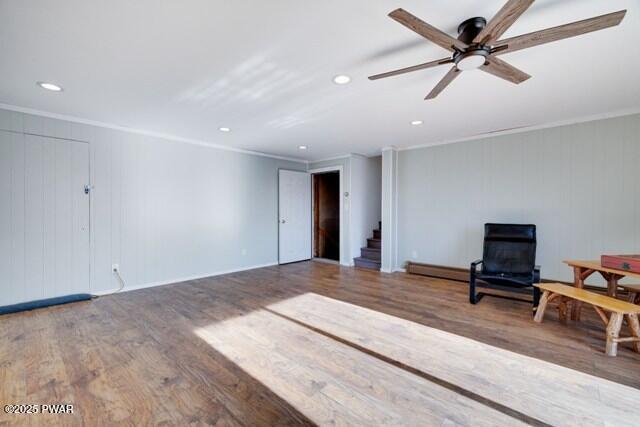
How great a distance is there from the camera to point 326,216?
713cm

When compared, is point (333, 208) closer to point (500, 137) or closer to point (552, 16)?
point (500, 137)

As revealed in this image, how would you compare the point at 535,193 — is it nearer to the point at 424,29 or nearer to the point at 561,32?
the point at 561,32

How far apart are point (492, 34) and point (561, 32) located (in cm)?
36

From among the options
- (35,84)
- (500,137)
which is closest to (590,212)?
(500,137)

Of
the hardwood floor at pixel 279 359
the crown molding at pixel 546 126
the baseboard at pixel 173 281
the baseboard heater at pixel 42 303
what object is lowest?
the hardwood floor at pixel 279 359

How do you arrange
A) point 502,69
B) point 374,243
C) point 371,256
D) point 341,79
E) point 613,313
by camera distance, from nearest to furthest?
point 502,69
point 613,313
point 341,79
point 371,256
point 374,243

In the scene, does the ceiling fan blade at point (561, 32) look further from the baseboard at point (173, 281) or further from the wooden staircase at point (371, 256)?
the baseboard at point (173, 281)

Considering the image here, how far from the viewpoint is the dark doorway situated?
6.79 meters

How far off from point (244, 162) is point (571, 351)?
521 centimetres

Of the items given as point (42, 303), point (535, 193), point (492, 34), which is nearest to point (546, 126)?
point (535, 193)

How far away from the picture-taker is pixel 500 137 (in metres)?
4.32

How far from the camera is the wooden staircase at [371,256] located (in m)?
5.56

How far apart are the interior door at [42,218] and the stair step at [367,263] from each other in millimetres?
4471

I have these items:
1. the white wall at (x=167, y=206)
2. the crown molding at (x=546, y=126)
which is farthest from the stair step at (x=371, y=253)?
the crown molding at (x=546, y=126)
